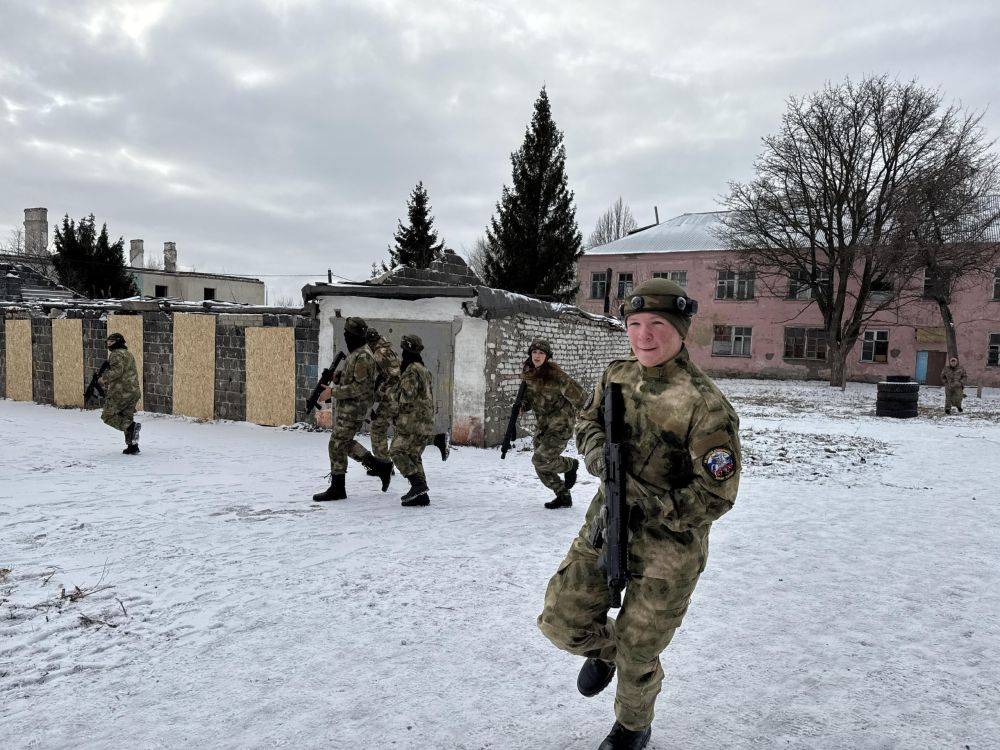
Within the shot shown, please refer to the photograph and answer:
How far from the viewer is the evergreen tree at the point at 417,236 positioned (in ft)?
100.0

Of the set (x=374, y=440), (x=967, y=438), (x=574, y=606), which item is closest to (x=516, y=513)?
(x=374, y=440)

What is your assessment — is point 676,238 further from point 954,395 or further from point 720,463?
point 720,463

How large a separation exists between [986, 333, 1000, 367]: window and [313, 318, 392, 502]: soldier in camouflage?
29.4m

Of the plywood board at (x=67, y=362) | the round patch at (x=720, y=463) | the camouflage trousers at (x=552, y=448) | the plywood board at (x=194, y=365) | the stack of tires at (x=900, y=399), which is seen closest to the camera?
the round patch at (x=720, y=463)

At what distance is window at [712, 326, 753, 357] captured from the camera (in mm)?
29312

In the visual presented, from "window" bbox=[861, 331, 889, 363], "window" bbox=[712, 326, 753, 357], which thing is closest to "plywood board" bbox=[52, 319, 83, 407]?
"window" bbox=[712, 326, 753, 357]

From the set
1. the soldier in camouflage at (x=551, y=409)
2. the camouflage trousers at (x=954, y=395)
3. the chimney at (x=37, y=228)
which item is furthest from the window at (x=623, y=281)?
the chimney at (x=37, y=228)

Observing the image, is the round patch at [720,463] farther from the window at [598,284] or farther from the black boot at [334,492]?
the window at [598,284]

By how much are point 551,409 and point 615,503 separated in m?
3.52

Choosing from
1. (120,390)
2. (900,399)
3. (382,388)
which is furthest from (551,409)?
(900,399)

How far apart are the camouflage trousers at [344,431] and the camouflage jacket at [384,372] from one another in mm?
208

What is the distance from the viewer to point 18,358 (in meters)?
14.8

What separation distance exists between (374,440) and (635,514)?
4.69 meters

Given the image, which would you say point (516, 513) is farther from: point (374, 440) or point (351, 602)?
point (351, 602)
